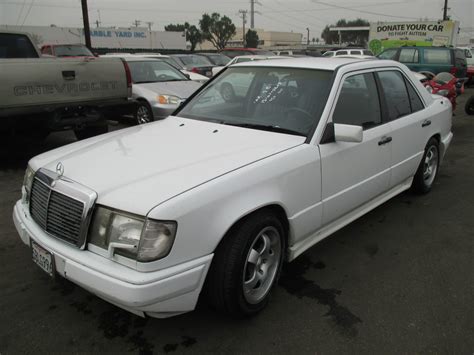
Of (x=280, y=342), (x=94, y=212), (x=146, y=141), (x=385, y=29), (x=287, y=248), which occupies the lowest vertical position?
(x=280, y=342)

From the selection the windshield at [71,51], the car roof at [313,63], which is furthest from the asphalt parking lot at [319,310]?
the windshield at [71,51]

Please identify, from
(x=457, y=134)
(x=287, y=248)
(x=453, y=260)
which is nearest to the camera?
(x=287, y=248)

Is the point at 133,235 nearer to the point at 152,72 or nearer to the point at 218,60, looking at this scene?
the point at 152,72

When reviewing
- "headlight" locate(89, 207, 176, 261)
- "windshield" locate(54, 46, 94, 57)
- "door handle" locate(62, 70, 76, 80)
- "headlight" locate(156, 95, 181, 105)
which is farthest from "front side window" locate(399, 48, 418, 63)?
"headlight" locate(89, 207, 176, 261)

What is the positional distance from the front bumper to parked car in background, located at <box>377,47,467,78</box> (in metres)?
14.2

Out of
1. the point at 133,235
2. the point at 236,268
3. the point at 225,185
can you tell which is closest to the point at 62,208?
the point at 133,235

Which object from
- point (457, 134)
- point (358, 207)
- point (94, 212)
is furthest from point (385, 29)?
point (94, 212)

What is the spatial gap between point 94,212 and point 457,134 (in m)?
8.58

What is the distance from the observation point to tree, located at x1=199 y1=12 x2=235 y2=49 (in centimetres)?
8138

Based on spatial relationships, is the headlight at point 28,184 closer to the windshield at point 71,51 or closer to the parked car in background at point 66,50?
the parked car in background at point 66,50

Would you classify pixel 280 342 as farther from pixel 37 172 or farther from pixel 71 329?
pixel 37 172

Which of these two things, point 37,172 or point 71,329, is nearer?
point 71,329

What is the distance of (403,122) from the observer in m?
4.13

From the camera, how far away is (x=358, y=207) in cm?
371
